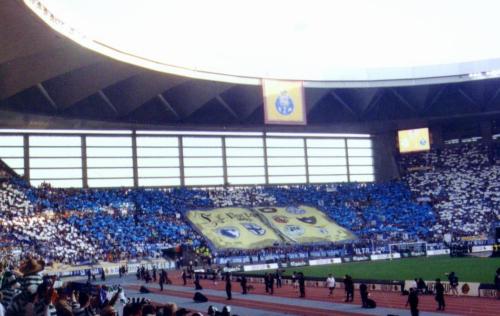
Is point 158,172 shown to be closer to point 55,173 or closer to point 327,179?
point 55,173

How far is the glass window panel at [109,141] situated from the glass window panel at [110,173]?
2515mm

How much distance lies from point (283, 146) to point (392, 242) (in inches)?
682

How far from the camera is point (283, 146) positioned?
69.9 m

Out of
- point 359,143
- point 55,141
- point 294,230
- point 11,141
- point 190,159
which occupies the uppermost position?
point 359,143

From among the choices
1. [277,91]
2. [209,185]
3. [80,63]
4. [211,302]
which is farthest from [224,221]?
[211,302]

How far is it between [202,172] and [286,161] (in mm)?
10480

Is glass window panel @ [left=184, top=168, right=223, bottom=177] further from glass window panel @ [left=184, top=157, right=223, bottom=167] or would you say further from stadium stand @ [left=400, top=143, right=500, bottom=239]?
stadium stand @ [left=400, top=143, right=500, bottom=239]

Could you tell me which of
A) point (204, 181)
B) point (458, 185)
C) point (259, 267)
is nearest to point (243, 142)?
point (204, 181)

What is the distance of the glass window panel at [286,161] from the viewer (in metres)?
69.1

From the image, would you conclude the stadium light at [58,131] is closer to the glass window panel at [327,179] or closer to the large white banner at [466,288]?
the glass window panel at [327,179]

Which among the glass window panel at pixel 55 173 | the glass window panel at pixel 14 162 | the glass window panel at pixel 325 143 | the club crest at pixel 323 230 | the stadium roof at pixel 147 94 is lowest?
the club crest at pixel 323 230

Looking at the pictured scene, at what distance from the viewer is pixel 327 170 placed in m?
71.9

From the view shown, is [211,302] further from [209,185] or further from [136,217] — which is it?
[209,185]

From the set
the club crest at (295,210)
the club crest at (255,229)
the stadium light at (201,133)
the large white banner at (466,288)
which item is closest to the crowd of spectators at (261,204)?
the club crest at (295,210)
